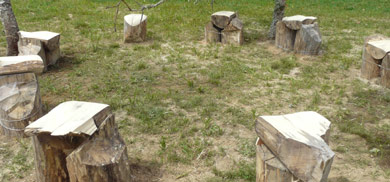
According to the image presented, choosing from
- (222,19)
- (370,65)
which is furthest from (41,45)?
(370,65)

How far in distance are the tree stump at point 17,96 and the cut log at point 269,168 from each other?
8.61 feet

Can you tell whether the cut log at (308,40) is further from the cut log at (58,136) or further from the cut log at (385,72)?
the cut log at (58,136)

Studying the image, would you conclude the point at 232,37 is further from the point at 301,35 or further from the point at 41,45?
the point at 41,45

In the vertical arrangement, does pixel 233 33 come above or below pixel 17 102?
above

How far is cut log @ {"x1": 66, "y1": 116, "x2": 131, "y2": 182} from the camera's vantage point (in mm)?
2951

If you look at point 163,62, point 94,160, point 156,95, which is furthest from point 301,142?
point 163,62

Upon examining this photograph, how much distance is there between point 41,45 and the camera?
6141mm

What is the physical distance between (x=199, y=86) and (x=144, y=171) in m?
2.25

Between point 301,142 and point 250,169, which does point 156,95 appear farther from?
point 301,142

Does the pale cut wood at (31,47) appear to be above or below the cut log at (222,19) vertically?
below

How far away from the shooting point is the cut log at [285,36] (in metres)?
7.34

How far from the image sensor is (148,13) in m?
10.4

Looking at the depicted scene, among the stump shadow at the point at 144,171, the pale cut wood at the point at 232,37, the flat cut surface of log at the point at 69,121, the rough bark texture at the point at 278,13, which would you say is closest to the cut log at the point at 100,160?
the flat cut surface of log at the point at 69,121

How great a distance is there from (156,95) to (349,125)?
8.52ft
